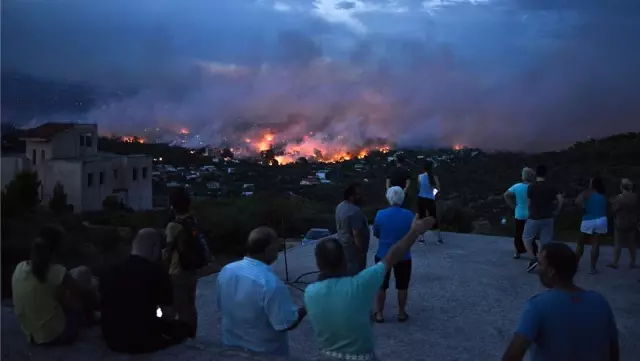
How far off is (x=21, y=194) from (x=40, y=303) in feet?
9.90

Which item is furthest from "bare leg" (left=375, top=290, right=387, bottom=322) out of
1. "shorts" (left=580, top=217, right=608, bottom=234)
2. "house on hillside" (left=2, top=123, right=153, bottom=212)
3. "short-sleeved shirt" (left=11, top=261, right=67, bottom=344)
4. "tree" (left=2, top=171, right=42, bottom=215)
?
"house on hillside" (left=2, top=123, right=153, bottom=212)

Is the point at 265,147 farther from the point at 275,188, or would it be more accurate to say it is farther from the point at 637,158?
the point at 637,158

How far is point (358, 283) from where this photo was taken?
3.28 m

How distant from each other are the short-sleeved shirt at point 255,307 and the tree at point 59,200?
16.6 feet

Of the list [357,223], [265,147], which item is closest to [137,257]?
[357,223]

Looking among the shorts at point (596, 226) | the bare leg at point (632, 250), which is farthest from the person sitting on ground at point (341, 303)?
the bare leg at point (632, 250)

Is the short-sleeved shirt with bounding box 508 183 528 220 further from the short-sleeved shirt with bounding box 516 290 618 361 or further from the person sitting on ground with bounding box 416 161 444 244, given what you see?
the short-sleeved shirt with bounding box 516 290 618 361

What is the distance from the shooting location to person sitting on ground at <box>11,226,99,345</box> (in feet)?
12.1

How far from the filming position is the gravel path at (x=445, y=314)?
149 inches

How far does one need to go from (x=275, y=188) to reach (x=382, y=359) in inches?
508

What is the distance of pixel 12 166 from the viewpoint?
17.9ft

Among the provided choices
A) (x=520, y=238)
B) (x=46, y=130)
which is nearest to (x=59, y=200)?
(x=46, y=130)

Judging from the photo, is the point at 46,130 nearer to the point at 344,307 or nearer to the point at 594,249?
the point at 344,307

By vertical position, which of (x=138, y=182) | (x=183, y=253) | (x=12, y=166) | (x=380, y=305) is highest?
(x=12, y=166)
